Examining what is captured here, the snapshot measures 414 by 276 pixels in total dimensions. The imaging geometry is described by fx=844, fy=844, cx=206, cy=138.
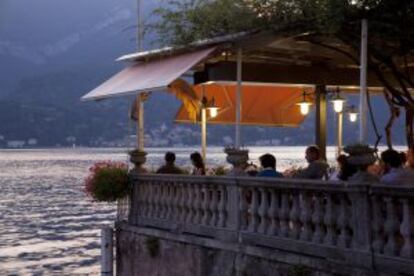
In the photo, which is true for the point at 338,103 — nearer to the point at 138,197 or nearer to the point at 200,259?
the point at 138,197

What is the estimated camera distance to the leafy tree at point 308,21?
1134cm

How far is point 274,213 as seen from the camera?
10.6 m

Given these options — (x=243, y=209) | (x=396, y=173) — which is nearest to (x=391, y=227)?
(x=396, y=173)

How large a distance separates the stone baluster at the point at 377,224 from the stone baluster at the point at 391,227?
159mm

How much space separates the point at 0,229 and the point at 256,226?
126 feet

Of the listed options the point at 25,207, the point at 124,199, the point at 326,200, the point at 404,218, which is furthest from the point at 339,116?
the point at 25,207

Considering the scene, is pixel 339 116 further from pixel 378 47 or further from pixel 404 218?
pixel 404 218

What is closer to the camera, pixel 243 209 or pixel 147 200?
pixel 243 209

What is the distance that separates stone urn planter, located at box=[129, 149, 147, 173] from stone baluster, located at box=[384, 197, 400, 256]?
649 cm

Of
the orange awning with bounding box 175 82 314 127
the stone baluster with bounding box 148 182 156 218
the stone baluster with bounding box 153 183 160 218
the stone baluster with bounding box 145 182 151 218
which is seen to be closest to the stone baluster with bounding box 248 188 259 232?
the stone baluster with bounding box 153 183 160 218

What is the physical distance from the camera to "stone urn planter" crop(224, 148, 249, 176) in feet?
38.4

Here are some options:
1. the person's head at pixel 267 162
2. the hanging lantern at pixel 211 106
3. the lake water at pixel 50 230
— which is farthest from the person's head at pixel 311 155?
the lake water at pixel 50 230

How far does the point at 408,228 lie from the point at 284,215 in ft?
7.39

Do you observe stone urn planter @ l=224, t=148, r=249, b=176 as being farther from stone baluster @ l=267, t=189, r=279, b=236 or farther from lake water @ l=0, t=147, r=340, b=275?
lake water @ l=0, t=147, r=340, b=275
